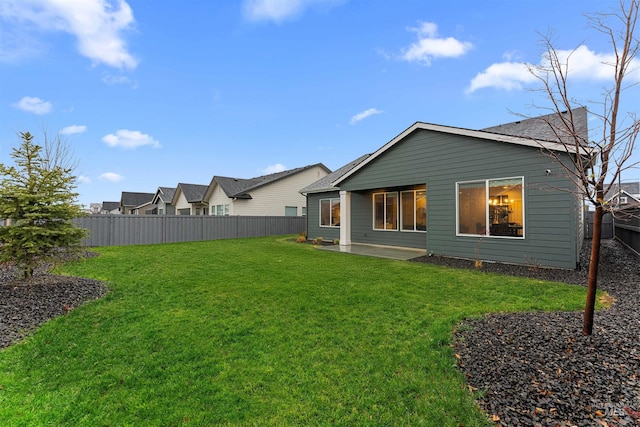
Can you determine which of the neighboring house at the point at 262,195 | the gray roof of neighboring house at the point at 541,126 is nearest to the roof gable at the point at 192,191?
the neighboring house at the point at 262,195

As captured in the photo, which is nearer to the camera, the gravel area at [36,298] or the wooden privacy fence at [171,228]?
the gravel area at [36,298]

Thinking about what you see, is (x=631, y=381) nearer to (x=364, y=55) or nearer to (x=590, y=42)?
(x=590, y=42)

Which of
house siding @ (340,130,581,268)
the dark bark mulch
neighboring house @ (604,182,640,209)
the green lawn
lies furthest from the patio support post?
the dark bark mulch

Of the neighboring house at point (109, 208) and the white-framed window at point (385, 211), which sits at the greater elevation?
the neighboring house at point (109, 208)

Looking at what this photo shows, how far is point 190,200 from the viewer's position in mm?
26125

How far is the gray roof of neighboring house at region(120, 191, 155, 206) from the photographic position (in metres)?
39.6

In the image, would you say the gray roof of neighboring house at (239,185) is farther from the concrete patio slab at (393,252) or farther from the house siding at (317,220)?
the concrete patio slab at (393,252)

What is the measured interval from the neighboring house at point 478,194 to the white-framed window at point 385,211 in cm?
4

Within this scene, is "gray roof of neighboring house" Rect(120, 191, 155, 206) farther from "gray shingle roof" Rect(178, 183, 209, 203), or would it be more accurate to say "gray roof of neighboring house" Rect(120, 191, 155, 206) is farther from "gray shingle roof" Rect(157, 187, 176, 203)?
"gray shingle roof" Rect(178, 183, 209, 203)

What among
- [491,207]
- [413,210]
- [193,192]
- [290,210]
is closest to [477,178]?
[491,207]

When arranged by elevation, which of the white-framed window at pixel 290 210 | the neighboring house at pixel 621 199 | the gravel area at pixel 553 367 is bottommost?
the gravel area at pixel 553 367

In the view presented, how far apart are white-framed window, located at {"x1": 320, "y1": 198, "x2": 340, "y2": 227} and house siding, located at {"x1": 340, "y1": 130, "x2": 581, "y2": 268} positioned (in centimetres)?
269

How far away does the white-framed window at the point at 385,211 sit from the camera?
11859mm

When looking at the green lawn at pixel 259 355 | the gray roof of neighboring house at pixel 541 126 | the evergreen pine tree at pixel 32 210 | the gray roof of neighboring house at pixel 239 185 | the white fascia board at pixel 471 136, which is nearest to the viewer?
the green lawn at pixel 259 355
